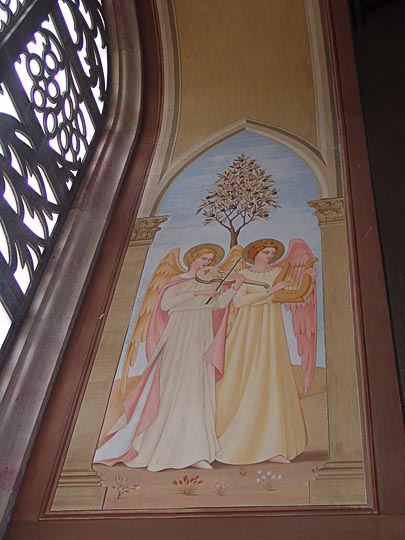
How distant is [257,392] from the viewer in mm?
3797

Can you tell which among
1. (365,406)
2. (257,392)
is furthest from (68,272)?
(365,406)

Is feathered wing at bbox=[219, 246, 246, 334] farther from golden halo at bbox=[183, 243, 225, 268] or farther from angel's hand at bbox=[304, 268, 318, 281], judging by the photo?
angel's hand at bbox=[304, 268, 318, 281]

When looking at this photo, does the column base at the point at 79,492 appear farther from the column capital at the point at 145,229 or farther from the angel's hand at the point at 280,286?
the column capital at the point at 145,229

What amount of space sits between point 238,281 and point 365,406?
4.23 ft

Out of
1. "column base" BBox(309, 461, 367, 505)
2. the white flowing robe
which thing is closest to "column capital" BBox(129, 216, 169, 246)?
the white flowing robe

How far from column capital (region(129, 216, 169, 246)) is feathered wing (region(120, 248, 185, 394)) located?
245 millimetres

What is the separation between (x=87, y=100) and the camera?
18.4 ft

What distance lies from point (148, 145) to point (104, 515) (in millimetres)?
3312

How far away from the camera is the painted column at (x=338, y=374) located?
10.6 feet

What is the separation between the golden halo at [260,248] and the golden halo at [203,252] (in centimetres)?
17

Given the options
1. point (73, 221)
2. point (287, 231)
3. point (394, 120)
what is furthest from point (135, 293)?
point (394, 120)

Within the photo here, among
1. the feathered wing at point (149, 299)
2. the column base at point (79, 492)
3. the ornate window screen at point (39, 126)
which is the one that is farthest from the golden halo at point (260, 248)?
the column base at point (79, 492)

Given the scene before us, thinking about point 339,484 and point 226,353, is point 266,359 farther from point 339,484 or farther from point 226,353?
point 339,484

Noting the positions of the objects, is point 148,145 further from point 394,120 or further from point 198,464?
point 198,464
